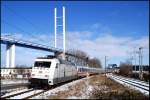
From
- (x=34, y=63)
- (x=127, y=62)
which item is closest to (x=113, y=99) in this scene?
(x=34, y=63)

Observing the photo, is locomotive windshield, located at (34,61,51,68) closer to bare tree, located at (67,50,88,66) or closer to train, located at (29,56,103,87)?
train, located at (29,56,103,87)

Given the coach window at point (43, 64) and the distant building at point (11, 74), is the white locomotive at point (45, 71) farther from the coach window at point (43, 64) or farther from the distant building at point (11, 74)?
the distant building at point (11, 74)

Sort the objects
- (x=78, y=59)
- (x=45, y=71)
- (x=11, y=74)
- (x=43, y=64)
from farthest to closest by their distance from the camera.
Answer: (x=78, y=59) → (x=11, y=74) → (x=43, y=64) → (x=45, y=71)

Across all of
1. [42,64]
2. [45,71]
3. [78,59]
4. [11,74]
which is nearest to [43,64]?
[42,64]

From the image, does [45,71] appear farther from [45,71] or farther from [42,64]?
[42,64]

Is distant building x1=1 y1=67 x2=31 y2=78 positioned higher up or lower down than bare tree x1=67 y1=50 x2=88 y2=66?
lower down

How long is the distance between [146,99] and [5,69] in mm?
53028

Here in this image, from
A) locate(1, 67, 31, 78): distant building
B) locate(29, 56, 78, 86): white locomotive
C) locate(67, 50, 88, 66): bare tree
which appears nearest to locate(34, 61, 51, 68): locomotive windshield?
locate(29, 56, 78, 86): white locomotive

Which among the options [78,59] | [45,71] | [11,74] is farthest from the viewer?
[78,59]

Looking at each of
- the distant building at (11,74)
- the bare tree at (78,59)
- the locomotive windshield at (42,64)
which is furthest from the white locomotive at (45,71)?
the bare tree at (78,59)

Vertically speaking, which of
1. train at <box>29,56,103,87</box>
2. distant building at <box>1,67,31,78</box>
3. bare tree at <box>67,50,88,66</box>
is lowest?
distant building at <box>1,67,31,78</box>

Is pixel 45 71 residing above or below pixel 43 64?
below

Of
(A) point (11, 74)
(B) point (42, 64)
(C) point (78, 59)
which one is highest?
(C) point (78, 59)

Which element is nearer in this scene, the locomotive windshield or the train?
the train
